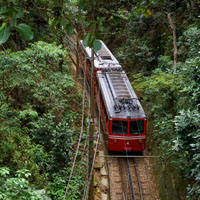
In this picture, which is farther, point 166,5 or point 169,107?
point 166,5

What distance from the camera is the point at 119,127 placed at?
1159 cm

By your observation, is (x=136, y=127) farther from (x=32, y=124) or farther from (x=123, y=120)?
(x=32, y=124)

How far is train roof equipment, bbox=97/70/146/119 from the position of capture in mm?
11516

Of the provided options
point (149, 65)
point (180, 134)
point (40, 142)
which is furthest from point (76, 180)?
point (149, 65)

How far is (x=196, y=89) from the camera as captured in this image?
6906mm

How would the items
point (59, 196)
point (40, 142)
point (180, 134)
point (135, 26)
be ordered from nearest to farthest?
point (180, 134), point (59, 196), point (40, 142), point (135, 26)

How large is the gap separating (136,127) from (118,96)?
5.42ft

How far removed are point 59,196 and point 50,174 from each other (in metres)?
1.38

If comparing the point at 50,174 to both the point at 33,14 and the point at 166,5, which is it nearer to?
the point at 33,14

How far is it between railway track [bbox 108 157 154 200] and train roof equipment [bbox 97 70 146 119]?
7.61 feet

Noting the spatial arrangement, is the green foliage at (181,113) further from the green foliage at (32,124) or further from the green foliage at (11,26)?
the green foliage at (11,26)

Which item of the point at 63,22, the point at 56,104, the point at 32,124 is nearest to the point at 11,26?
the point at 63,22

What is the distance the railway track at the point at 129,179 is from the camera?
1055 cm

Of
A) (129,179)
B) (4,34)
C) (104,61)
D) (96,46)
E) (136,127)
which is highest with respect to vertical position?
(4,34)
